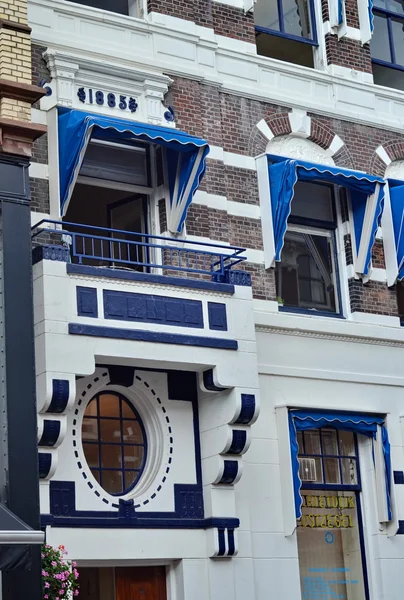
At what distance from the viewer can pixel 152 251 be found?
61.8 ft

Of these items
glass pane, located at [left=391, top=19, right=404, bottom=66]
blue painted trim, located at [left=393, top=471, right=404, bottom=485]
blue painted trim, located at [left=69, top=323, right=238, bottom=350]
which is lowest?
blue painted trim, located at [left=393, top=471, right=404, bottom=485]

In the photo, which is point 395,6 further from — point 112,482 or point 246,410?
point 112,482

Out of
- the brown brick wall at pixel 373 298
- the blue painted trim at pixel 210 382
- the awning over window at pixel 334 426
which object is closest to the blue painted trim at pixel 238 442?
the blue painted trim at pixel 210 382

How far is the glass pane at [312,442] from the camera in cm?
1945

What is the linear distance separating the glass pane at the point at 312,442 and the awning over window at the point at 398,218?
314cm

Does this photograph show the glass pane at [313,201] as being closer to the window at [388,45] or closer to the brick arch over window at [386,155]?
the brick arch over window at [386,155]

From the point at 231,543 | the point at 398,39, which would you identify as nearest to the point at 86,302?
the point at 231,543

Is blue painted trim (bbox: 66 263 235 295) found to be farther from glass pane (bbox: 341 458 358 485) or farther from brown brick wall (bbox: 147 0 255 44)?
brown brick wall (bbox: 147 0 255 44)

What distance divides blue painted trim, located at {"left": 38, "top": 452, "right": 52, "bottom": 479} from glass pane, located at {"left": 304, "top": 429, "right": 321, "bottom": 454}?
15.5 ft

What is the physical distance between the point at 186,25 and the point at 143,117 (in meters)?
1.97

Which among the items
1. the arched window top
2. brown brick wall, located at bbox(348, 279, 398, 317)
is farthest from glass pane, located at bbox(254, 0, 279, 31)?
brown brick wall, located at bbox(348, 279, 398, 317)

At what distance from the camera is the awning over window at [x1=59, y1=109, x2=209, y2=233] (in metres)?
17.6

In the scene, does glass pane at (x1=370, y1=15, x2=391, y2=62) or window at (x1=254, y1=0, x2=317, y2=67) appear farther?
glass pane at (x1=370, y1=15, x2=391, y2=62)

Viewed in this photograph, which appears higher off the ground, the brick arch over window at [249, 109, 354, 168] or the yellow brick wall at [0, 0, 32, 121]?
the brick arch over window at [249, 109, 354, 168]
